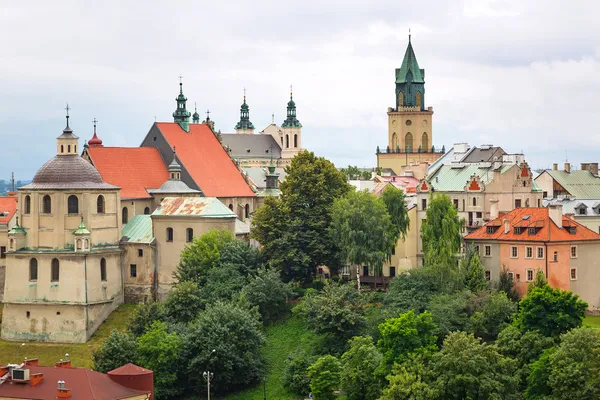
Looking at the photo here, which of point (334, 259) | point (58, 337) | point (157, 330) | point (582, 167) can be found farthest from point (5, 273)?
point (582, 167)

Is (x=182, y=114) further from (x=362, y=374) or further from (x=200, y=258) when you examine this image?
(x=362, y=374)

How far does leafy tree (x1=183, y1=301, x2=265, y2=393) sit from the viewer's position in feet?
302

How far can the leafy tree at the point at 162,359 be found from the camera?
92000mm

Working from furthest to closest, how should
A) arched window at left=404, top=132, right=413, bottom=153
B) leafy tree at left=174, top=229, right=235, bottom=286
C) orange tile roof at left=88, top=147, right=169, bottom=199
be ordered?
arched window at left=404, top=132, right=413, bottom=153, orange tile roof at left=88, top=147, right=169, bottom=199, leafy tree at left=174, top=229, right=235, bottom=286

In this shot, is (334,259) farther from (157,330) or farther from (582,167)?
(582,167)

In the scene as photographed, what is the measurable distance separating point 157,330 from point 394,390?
20832 millimetres

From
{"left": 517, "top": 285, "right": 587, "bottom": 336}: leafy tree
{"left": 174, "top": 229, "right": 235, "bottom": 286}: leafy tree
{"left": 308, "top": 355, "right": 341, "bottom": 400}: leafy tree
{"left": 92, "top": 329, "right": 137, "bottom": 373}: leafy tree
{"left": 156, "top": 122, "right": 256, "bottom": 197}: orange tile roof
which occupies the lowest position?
{"left": 308, "top": 355, "right": 341, "bottom": 400}: leafy tree

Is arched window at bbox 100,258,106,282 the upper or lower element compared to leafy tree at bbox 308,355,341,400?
upper

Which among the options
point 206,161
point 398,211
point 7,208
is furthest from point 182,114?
point 398,211

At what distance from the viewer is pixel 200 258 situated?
4055 inches

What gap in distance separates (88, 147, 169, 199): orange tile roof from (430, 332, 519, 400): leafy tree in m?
39.4

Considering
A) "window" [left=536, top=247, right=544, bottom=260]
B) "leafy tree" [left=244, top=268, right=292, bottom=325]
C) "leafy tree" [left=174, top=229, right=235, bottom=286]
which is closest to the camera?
"window" [left=536, top=247, right=544, bottom=260]

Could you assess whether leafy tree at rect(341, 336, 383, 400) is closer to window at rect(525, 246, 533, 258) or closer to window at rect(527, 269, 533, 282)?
window at rect(527, 269, 533, 282)

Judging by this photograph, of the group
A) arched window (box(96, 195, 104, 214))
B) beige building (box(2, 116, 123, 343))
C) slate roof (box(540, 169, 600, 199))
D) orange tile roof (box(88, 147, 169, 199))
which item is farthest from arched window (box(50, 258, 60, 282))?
slate roof (box(540, 169, 600, 199))
